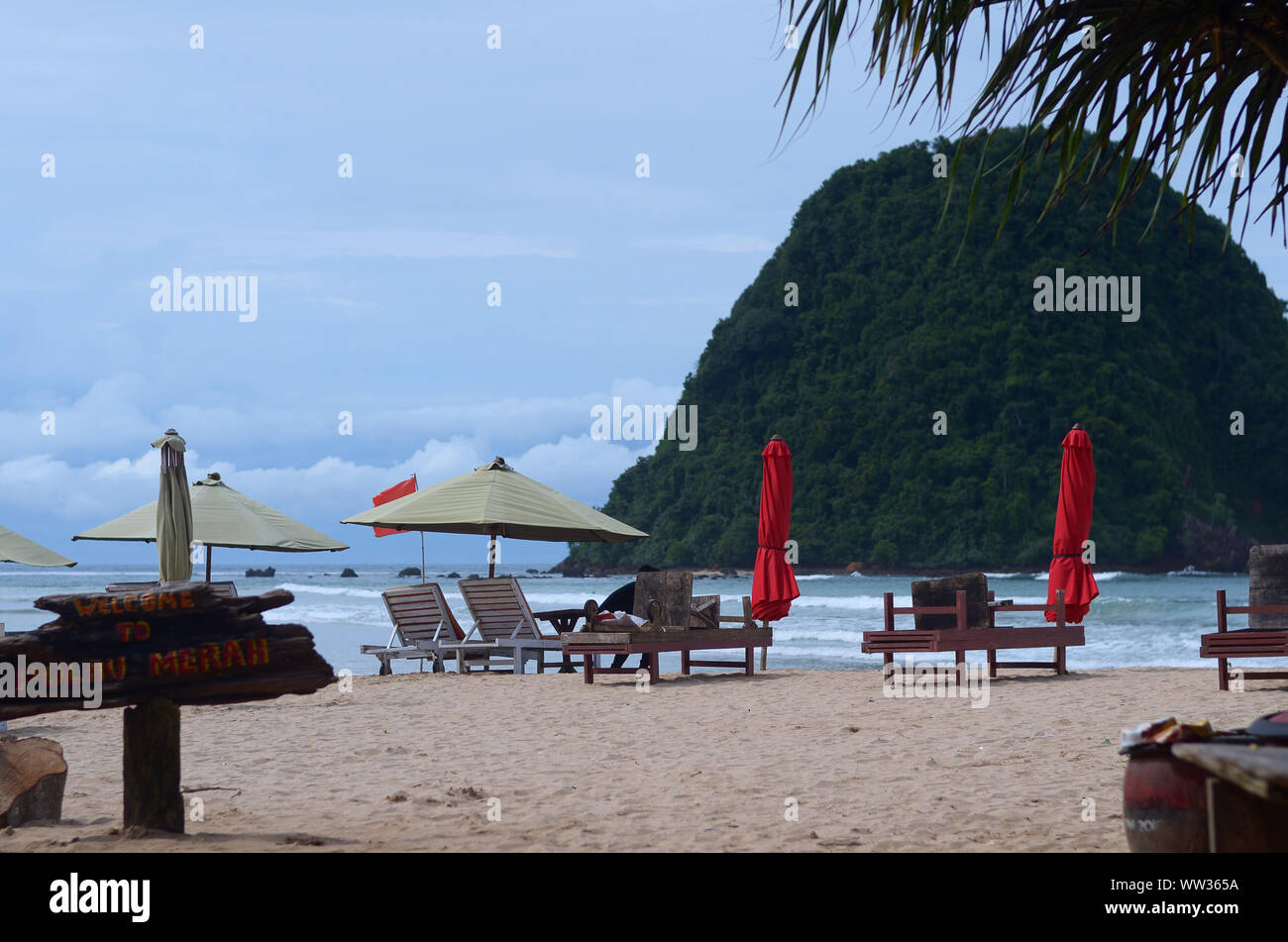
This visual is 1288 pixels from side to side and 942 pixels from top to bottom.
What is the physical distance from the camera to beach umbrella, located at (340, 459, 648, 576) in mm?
11242

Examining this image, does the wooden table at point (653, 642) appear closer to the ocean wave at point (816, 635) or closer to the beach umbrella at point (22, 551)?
the beach umbrella at point (22, 551)

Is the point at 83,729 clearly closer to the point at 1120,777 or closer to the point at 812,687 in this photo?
the point at 812,687

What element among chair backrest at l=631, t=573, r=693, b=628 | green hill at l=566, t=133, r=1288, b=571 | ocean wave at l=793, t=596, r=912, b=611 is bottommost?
ocean wave at l=793, t=596, r=912, b=611

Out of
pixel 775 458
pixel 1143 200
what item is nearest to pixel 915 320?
pixel 1143 200

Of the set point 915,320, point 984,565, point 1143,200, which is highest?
point 1143,200

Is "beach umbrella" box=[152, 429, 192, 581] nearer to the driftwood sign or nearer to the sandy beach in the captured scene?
the sandy beach

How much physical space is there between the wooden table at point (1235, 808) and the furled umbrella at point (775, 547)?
25.8 feet

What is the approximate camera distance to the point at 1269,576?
870 centimetres

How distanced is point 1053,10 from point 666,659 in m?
12.7

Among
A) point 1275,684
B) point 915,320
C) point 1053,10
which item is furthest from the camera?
point 915,320

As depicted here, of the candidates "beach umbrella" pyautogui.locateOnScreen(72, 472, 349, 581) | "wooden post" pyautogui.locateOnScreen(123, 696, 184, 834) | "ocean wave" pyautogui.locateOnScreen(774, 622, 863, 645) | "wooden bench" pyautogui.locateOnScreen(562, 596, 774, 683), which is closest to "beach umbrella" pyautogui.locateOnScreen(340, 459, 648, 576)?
"beach umbrella" pyautogui.locateOnScreen(72, 472, 349, 581)

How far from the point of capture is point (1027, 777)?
5.36m

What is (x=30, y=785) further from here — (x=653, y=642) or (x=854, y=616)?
(x=854, y=616)

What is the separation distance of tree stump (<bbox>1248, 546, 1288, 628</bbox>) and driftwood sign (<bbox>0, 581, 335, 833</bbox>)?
7.11 meters
